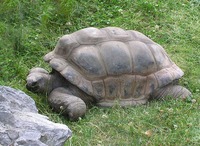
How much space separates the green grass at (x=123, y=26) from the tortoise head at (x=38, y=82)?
0.09 meters

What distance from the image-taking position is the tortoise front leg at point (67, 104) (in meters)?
5.65

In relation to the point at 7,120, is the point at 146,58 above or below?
below

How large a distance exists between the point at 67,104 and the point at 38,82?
45 cm

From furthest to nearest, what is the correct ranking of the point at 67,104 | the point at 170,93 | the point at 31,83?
1. the point at 170,93
2. the point at 31,83
3. the point at 67,104

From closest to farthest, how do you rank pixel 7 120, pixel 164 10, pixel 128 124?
pixel 7 120
pixel 128 124
pixel 164 10

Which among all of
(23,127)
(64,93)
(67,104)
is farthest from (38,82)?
(23,127)

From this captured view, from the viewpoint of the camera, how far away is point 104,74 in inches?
236

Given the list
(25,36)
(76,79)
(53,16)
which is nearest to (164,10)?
(53,16)

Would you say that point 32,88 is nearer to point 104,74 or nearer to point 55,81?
point 55,81

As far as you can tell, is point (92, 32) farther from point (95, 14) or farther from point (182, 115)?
point (95, 14)

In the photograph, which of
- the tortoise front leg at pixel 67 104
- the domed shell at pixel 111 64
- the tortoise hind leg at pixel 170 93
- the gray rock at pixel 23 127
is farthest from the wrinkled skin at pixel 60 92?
the gray rock at pixel 23 127

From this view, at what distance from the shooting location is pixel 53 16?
788 centimetres

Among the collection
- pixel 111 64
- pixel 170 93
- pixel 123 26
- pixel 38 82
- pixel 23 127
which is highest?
pixel 23 127

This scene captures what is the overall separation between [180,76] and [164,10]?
2508mm
